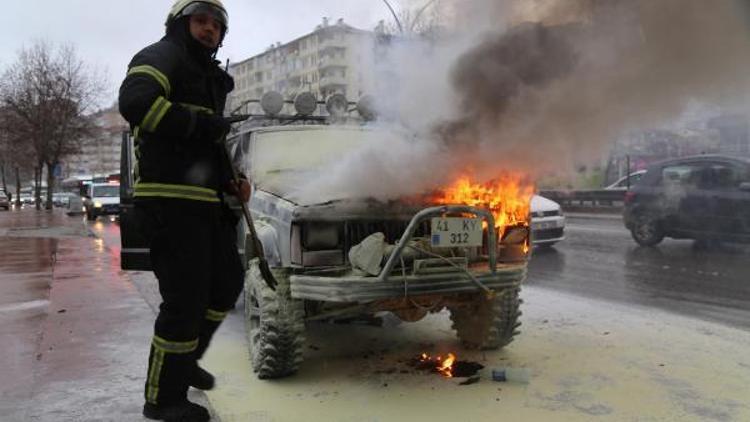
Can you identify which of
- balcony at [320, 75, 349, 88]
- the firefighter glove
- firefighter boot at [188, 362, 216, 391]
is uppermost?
balcony at [320, 75, 349, 88]

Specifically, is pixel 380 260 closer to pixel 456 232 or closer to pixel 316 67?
pixel 456 232

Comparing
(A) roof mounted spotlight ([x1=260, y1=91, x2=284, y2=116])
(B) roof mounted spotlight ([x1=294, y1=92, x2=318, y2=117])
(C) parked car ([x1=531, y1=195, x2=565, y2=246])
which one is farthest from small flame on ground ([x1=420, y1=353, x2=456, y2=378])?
(C) parked car ([x1=531, y1=195, x2=565, y2=246])

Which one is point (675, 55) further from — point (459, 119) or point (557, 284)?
point (557, 284)

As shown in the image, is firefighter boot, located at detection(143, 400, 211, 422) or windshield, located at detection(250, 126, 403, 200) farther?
windshield, located at detection(250, 126, 403, 200)

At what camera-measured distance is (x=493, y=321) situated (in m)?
4.88

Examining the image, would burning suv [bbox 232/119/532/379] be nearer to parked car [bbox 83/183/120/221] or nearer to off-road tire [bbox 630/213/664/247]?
off-road tire [bbox 630/213/664/247]

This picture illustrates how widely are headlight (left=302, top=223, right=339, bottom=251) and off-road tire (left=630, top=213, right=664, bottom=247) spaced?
920 centimetres

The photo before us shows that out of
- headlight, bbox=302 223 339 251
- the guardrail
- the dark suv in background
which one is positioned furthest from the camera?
the guardrail

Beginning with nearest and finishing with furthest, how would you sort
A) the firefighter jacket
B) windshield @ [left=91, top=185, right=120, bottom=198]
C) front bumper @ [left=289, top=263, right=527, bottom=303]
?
1. the firefighter jacket
2. front bumper @ [left=289, top=263, right=527, bottom=303]
3. windshield @ [left=91, top=185, right=120, bottom=198]

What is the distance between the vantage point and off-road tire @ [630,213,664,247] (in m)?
11.9

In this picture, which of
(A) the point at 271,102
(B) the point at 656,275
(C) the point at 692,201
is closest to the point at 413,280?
(A) the point at 271,102

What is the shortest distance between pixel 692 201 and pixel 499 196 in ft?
26.7

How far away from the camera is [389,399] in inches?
159

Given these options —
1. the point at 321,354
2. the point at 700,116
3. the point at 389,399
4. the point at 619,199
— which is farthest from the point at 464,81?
the point at 619,199
